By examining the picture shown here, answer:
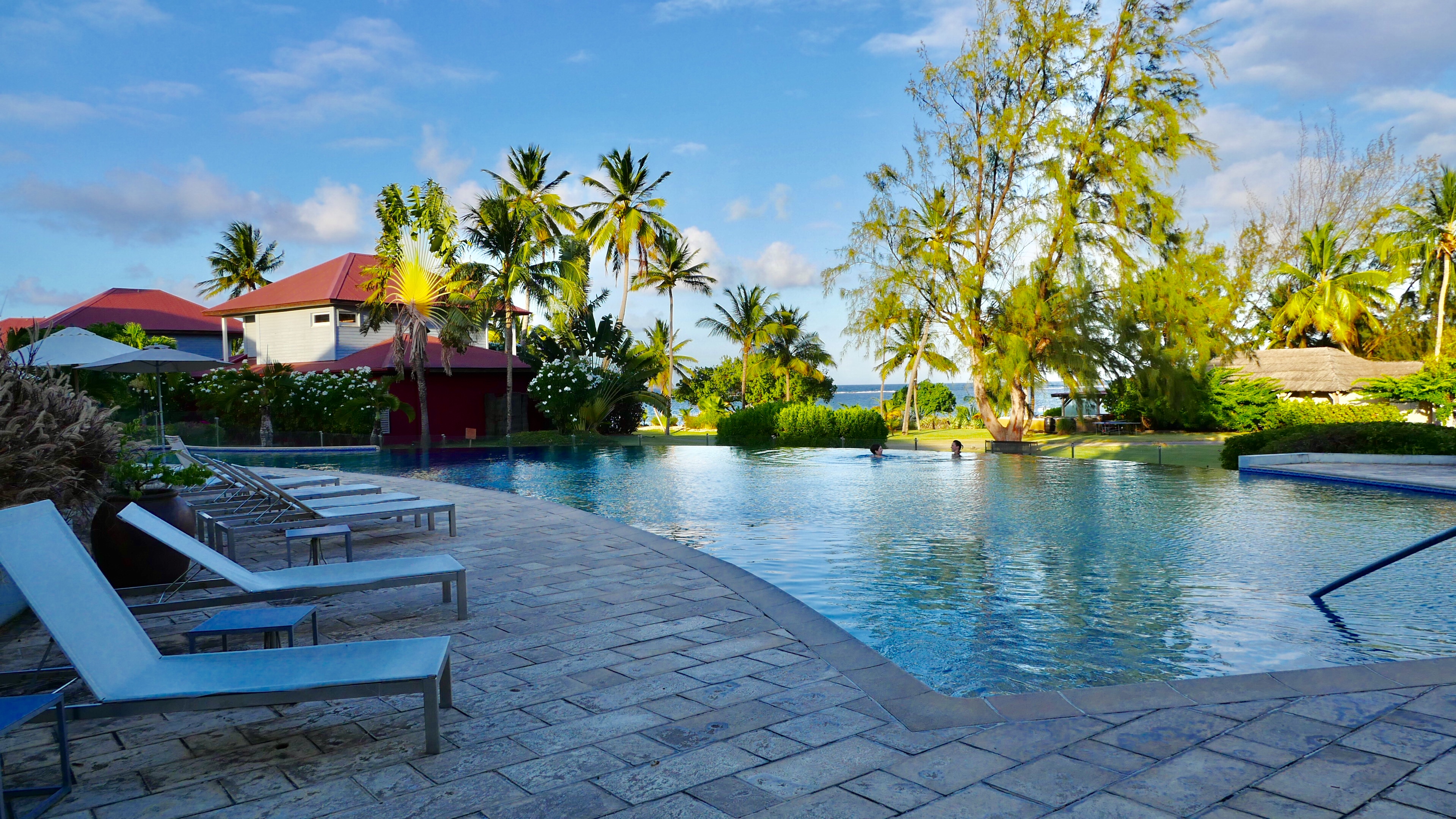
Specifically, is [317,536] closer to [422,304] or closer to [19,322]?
[422,304]

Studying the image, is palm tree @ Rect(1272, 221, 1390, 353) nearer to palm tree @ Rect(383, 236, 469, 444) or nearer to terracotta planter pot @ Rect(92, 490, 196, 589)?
palm tree @ Rect(383, 236, 469, 444)

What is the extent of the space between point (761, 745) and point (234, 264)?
5699 centimetres

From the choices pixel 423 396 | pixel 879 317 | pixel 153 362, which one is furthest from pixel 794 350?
pixel 153 362

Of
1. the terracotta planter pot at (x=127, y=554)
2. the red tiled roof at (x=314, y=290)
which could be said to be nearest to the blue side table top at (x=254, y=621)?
the terracotta planter pot at (x=127, y=554)

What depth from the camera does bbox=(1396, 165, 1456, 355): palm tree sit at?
39594 mm

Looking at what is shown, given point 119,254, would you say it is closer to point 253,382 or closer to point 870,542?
point 253,382

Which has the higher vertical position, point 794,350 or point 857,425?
point 794,350

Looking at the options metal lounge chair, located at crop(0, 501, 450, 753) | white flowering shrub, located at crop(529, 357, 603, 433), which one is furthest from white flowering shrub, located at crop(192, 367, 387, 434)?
metal lounge chair, located at crop(0, 501, 450, 753)

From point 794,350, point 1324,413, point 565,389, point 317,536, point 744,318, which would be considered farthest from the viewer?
point 794,350

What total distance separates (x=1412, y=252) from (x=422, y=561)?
49103 mm

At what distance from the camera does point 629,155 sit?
37.6 m

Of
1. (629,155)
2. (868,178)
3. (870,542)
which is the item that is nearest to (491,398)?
(629,155)

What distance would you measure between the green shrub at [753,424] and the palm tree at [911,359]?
300 inches

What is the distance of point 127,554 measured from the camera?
582cm
